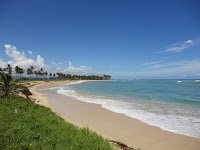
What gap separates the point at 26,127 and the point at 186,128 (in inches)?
394

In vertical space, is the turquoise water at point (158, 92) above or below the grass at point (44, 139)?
below

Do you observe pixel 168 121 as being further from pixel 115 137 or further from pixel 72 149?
pixel 72 149

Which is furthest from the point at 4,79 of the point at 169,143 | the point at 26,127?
the point at 169,143

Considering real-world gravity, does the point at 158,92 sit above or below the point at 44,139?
below

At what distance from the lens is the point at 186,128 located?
7.65 metres

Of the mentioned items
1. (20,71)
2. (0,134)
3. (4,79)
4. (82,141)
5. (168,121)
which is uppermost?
(20,71)

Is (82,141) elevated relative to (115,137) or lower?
elevated

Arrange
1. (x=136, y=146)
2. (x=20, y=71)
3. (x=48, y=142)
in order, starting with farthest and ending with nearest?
(x=20, y=71)
(x=136, y=146)
(x=48, y=142)

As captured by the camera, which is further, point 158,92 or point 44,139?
point 158,92

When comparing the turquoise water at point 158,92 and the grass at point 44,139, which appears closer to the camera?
the grass at point 44,139

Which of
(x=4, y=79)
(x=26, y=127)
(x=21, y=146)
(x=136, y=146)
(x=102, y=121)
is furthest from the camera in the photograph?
(x=4, y=79)

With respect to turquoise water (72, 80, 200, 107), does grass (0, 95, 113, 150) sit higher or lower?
higher

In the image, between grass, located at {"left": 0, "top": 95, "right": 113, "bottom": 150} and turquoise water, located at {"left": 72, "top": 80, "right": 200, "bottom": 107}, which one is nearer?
→ grass, located at {"left": 0, "top": 95, "right": 113, "bottom": 150}

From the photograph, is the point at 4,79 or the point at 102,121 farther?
the point at 4,79
